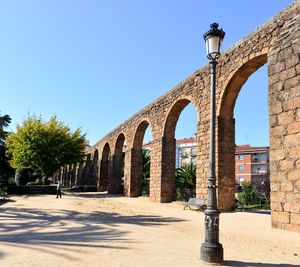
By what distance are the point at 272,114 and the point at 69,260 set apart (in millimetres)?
5956

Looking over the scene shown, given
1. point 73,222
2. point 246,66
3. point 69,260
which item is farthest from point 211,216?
point 246,66

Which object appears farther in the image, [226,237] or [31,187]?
[31,187]

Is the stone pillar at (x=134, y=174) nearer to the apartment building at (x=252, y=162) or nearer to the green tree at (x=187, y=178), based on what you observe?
the green tree at (x=187, y=178)

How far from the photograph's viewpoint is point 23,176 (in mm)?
26500

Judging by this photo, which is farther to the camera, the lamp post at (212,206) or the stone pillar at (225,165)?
the stone pillar at (225,165)

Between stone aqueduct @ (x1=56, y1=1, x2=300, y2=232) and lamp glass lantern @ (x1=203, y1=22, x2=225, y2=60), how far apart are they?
3.09m

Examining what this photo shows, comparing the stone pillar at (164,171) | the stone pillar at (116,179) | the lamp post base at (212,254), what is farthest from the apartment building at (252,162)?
the lamp post base at (212,254)

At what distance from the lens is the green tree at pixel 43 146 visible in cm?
2550

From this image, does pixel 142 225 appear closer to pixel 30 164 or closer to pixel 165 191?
pixel 165 191

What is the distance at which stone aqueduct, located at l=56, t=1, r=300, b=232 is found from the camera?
7699 millimetres

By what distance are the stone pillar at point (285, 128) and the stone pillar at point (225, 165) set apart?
3472 millimetres

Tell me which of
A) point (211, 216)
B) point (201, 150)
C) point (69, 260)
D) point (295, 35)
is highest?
point (295, 35)

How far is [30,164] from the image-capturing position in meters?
26.8

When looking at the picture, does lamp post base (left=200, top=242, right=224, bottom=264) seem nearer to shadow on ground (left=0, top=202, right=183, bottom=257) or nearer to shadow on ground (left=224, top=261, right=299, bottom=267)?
shadow on ground (left=224, top=261, right=299, bottom=267)
